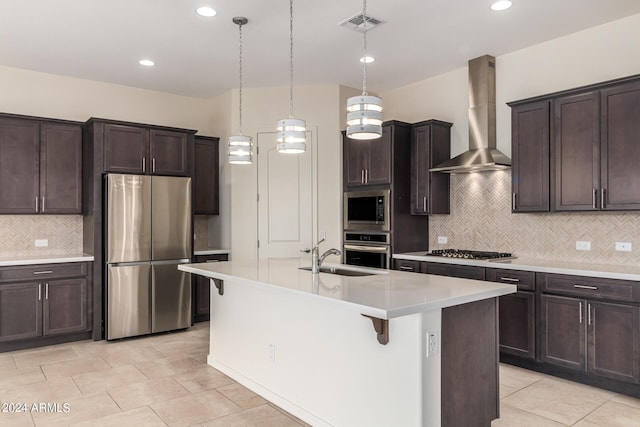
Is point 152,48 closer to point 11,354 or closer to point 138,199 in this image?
point 138,199

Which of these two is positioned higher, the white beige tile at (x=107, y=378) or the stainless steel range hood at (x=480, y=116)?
the stainless steel range hood at (x=480, y=116)

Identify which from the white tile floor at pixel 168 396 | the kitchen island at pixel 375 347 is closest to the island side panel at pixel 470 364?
the kitchen island at pixel 375 347

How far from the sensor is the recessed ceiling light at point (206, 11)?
3.62m

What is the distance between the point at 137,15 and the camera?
148 inches

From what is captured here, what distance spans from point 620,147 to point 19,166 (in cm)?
577

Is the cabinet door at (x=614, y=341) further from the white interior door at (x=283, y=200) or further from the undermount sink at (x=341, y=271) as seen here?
the white interior door at (x=283, y=200)

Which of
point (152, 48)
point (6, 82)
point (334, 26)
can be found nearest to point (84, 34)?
point (152, 48)

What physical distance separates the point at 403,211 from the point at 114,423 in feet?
11.8

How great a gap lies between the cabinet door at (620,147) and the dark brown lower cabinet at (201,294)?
441cm

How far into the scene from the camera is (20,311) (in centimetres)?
454

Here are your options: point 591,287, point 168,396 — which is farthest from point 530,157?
point 168,396

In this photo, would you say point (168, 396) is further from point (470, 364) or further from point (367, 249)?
point (367, 249)

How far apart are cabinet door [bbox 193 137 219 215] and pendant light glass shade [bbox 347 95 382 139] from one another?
3.68 meters

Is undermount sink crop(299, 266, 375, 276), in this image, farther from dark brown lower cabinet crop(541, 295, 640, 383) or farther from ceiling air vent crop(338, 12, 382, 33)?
ceiling air vent crop(338, 12, 382, 33)
